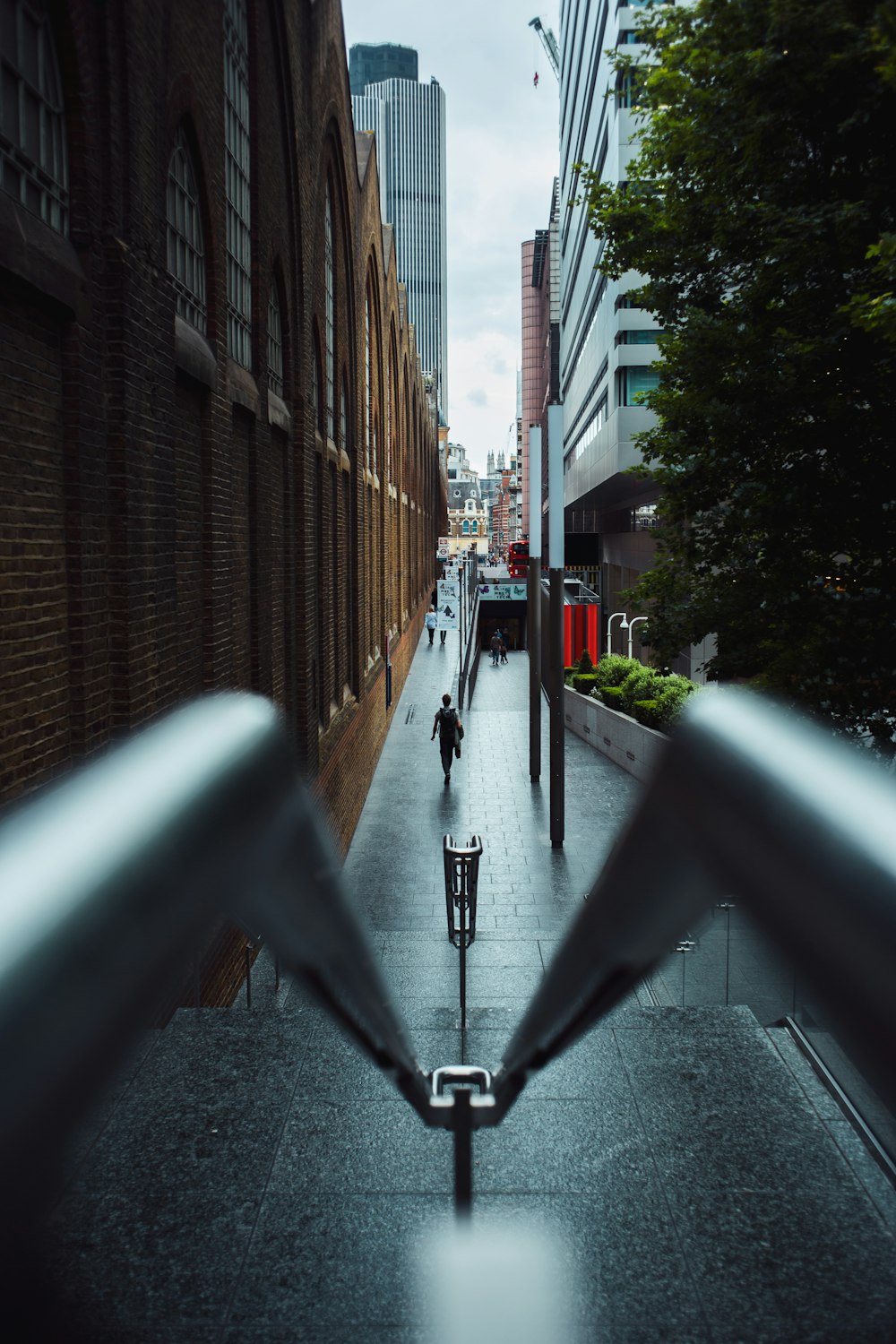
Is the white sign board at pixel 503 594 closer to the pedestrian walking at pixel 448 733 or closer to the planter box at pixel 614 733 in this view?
the planter box at pixel 614 733

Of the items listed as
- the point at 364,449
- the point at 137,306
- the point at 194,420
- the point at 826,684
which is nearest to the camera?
the point at 137,306

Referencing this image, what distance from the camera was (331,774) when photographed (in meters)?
14.4

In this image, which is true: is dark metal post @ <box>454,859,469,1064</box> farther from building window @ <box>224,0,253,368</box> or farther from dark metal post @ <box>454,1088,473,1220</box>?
building window @ <box>224,0,253,368</box>

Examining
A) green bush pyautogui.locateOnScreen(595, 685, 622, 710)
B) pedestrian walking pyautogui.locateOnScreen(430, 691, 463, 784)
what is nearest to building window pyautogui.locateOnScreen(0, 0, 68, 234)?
pedestrian walking pyautogui.locateOnScreen(430, 691, 463, 784)

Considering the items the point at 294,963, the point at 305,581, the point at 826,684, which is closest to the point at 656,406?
the point at 826,684

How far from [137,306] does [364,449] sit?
17.3 m

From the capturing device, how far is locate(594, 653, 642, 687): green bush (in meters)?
23.3

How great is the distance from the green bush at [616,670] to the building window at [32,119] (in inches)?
735

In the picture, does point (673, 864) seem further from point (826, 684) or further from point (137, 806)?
point (826, 684)

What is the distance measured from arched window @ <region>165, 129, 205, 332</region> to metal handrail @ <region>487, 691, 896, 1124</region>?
666cm

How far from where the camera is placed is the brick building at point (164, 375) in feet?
16.3

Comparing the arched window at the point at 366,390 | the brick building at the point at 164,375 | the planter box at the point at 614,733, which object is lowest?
the planter box at the point at 614,733

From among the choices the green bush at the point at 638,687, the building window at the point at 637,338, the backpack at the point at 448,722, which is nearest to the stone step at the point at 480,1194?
the backpack at the point at 448,722

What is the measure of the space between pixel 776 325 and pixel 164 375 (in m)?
5.85
